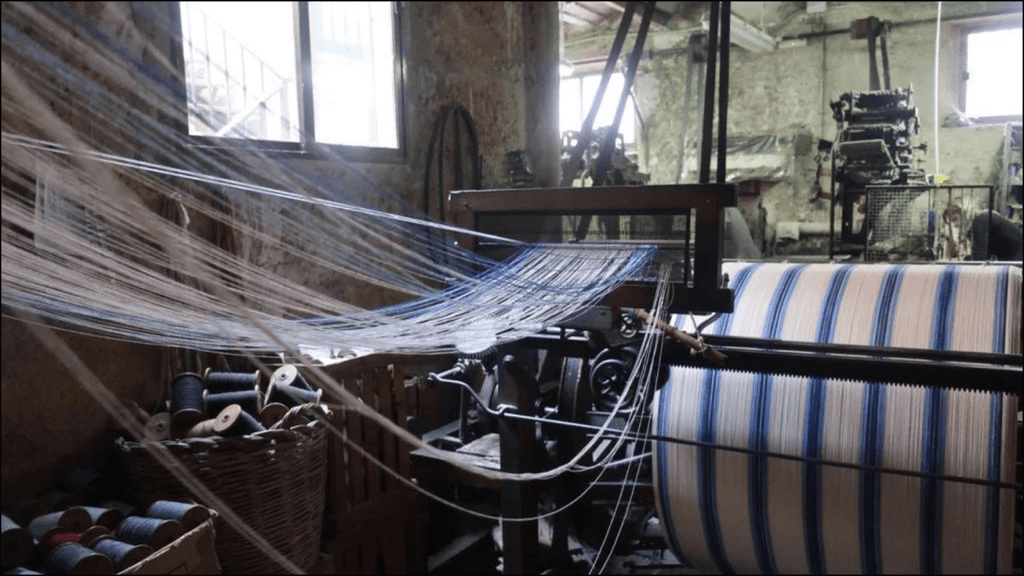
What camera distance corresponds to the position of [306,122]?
329 centimetres

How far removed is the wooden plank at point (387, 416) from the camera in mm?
2746

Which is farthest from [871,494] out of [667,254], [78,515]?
[78,515]

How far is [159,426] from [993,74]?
30.3 feet

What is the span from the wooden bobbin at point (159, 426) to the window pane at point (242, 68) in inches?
39.4

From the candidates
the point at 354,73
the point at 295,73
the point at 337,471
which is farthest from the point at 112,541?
the point at 354,73

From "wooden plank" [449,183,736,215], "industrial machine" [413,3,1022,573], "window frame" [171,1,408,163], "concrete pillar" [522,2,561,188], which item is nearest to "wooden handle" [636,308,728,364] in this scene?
"industrial machine" [413,3,1022,573]

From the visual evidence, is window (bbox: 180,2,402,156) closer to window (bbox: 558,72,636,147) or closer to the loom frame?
the loom frame

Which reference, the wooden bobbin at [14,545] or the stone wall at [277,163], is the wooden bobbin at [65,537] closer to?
the wooden bobbin at [14,545]

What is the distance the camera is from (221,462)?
213 centimetres

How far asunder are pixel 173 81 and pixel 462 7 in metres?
2.09

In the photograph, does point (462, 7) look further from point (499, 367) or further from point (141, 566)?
point (141, 566)

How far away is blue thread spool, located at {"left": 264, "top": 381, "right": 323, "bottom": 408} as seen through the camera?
250 centimetres

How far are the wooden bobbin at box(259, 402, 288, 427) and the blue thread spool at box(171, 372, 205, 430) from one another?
0.19 m

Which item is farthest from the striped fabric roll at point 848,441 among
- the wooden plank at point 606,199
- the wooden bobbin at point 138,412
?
the wooden bobbin at point 138,412
